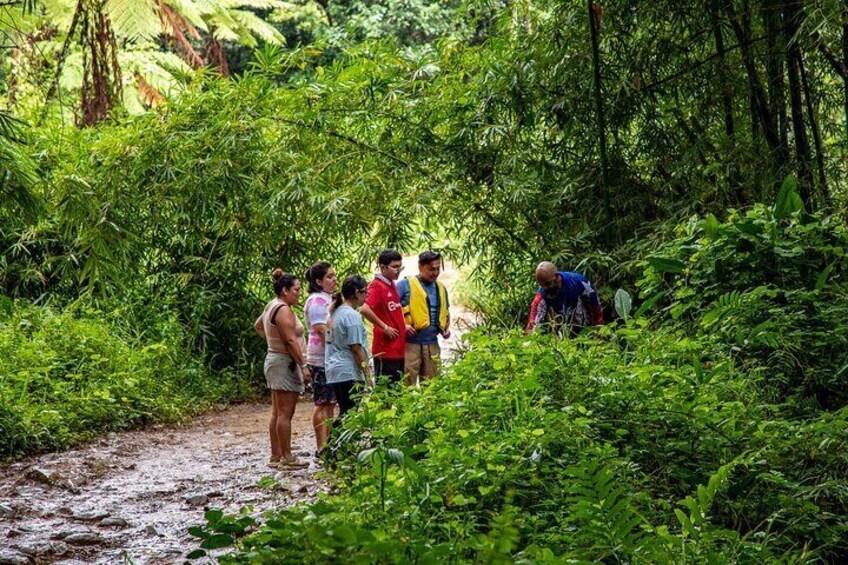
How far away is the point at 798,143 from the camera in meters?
7.28

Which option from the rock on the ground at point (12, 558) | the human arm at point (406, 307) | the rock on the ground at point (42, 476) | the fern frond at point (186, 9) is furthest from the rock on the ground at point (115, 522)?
the fern frond at point (186, 9)

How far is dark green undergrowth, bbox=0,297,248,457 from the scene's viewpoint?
823 cm

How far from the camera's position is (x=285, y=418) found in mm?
7473

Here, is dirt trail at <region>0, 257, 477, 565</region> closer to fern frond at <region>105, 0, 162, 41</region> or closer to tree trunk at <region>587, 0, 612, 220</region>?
tree trunk at <region>587, 0, 612, 220</region>

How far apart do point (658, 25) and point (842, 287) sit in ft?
9.93

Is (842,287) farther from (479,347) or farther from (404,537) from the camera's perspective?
(404,537)

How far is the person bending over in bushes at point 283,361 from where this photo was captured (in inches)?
285

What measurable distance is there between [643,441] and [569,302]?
256 cm

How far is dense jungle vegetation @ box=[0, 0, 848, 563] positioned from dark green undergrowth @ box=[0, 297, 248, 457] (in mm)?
34

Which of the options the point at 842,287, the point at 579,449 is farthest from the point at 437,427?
the point at 842,287

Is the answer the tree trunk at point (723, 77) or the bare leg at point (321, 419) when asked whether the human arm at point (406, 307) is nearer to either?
the bare leg at point (321, 419)

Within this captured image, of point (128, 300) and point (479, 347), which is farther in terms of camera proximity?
point (128, 300)

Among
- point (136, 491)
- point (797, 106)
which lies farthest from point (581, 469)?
point (797, 106)

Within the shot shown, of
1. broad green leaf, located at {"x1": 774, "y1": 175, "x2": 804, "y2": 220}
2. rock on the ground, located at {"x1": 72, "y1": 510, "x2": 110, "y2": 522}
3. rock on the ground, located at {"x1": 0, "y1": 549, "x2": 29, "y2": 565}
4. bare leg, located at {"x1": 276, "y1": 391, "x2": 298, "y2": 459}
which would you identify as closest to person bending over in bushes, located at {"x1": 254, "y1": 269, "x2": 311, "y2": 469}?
bare leg, located at {"x1": 276, "y1": 391, "x2": 298, "y2": 459}
